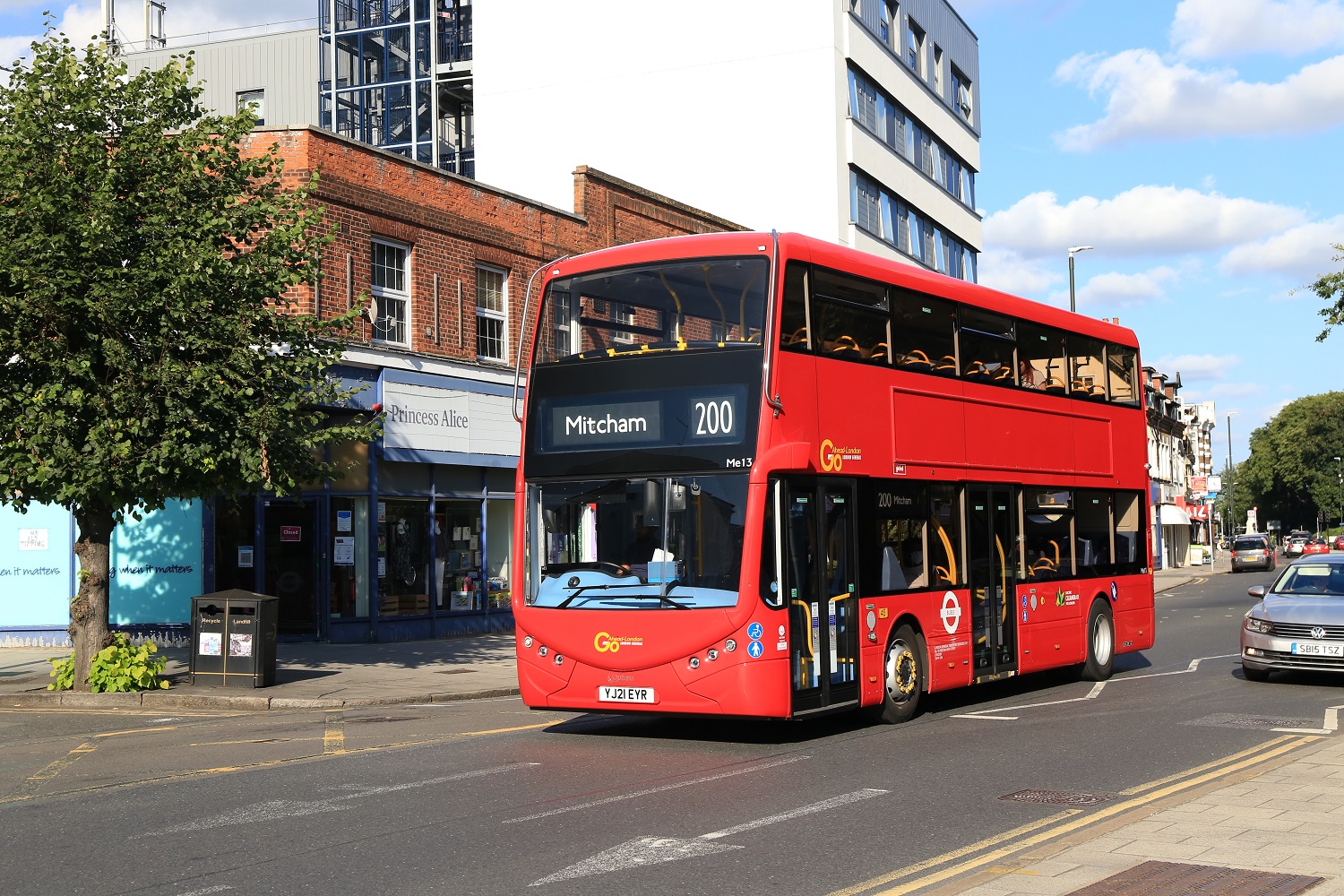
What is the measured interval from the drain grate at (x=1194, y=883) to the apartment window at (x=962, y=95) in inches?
1892

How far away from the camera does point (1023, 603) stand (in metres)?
16.2

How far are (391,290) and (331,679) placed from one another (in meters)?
8.52

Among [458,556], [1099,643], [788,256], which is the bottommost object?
[1099,643]

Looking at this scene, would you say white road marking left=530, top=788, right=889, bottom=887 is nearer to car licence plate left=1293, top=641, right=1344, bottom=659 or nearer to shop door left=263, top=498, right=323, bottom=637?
car licence plate left=1293, top=641, right=1344, bottom=659

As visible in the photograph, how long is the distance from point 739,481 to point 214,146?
30.0 feet

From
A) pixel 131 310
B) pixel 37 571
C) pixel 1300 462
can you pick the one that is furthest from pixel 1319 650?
pixel 1300 462

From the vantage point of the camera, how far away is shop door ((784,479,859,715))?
1187 cm

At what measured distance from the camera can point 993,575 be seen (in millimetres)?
15500

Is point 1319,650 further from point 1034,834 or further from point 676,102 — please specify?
point 676,102

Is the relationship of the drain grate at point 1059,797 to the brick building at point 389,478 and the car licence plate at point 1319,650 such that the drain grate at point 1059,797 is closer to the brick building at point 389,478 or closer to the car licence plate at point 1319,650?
the car licence plate at point 1319,650

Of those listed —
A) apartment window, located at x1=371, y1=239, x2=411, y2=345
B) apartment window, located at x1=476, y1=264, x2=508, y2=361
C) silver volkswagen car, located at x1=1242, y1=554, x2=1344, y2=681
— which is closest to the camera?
silver volkswagen car, located at x1=1242, y1=554, x2=1344, y2=681

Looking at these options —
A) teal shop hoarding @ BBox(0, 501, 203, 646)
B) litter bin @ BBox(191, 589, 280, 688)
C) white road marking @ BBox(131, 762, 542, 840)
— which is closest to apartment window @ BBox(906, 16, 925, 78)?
teal shop hoarding @ BBox(0, 501, 203, 646)

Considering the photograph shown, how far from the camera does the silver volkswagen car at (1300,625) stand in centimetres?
1599

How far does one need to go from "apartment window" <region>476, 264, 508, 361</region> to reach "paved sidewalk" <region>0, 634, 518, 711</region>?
235 inches
